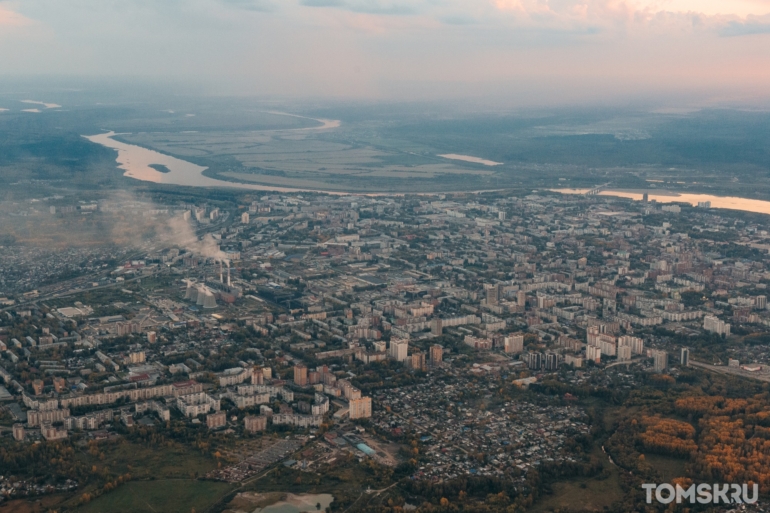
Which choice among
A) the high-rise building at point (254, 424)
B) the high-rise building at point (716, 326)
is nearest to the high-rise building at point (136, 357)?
the high-rise building at point (254, 424)

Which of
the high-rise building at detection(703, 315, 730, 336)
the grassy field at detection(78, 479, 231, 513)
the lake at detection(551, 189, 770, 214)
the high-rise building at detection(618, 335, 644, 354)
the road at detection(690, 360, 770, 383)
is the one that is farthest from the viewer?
the lake at detection(551, 189, 770, 214)

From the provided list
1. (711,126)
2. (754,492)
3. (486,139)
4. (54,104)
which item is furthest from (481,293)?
(54,104)

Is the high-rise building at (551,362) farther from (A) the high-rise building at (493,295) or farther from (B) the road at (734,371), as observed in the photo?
(A) the high-rise building at (493,295)

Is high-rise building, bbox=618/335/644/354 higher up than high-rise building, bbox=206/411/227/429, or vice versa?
high-rise building, bbox=618/335/644/354

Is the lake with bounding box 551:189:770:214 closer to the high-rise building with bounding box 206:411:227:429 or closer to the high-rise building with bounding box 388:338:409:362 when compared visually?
the high-rise building with bounding box 388:338:409:362

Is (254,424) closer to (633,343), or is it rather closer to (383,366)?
(383,366)

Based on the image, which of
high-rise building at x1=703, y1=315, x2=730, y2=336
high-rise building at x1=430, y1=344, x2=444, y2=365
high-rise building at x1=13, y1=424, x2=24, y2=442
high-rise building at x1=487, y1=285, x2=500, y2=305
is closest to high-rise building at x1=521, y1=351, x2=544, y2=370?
high-rise building at x1=430, y1=344, x2=444, y2=365

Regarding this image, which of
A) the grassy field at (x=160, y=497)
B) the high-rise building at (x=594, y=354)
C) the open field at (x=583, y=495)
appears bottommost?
the grassy field at (x=160, y=497)
